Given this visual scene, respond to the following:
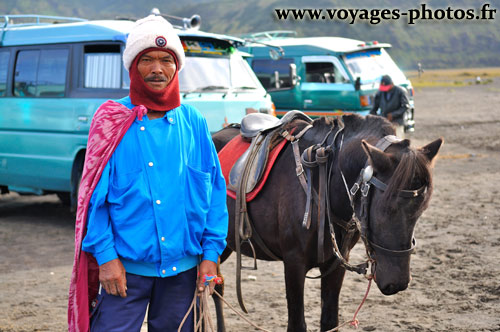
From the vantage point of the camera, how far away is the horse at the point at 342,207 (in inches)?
123

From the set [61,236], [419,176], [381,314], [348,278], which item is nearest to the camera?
[419,176]

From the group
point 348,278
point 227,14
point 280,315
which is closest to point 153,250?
point 280,315

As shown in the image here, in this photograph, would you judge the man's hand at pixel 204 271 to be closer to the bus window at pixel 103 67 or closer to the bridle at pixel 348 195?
the bridle at pixel 348 195

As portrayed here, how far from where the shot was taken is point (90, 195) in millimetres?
2586

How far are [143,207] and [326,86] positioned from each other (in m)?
12.6

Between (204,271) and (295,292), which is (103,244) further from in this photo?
(295,292)

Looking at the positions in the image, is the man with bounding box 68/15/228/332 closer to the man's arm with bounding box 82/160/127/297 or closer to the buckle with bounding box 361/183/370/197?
the man's arm with bounding box 82/160/127/297

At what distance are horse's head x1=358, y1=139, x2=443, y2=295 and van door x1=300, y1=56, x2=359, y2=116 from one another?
37.2 ft

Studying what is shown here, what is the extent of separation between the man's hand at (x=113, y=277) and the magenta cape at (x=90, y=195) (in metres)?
0.10

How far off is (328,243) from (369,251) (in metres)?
0.45

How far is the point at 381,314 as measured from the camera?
207 inches

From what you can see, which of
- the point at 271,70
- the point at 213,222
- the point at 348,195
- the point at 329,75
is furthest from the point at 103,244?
the point at 271,70

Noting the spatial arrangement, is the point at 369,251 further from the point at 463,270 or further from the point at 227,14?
the point at 227,14

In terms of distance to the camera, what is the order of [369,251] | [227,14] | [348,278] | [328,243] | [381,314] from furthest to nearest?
1. [227,14]
2. [348,278]
3. [381,314]
4. [328,243]
5. [369,251]
